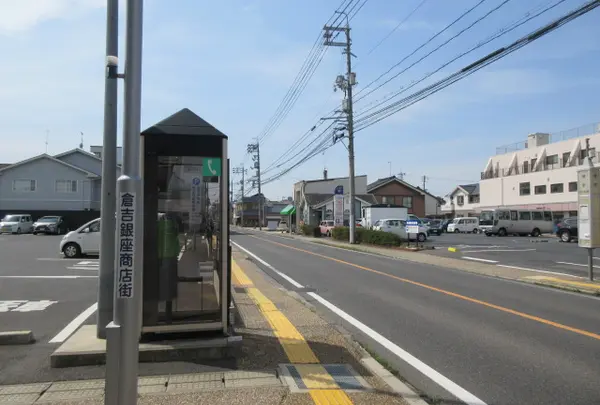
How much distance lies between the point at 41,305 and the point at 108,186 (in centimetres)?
481

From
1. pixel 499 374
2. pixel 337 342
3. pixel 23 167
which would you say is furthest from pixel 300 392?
pixel 23 167

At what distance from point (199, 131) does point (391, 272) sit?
11.1m

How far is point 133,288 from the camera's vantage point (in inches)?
125

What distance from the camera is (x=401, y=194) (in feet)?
234

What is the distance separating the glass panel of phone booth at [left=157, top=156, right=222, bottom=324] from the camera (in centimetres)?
595

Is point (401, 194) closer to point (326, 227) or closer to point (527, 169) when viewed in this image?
point (527, 169)

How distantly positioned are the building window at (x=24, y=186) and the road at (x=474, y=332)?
142 feet

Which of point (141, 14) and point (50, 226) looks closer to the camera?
point (141, 14)

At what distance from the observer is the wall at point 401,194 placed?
231 ft

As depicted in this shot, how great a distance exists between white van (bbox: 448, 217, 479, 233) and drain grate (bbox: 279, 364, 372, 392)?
5081cm

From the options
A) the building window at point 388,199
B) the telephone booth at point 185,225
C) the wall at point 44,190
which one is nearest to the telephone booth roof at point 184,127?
the telephone booth at point 185,225

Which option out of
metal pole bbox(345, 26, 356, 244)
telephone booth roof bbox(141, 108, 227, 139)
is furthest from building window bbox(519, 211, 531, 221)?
telephone booth roof bbox(141, 108, 227, 139)

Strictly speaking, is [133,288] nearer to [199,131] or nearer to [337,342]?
[199,131]

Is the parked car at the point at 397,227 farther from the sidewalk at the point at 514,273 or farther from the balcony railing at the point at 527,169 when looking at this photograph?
the balcony railing at the point at 527,169
